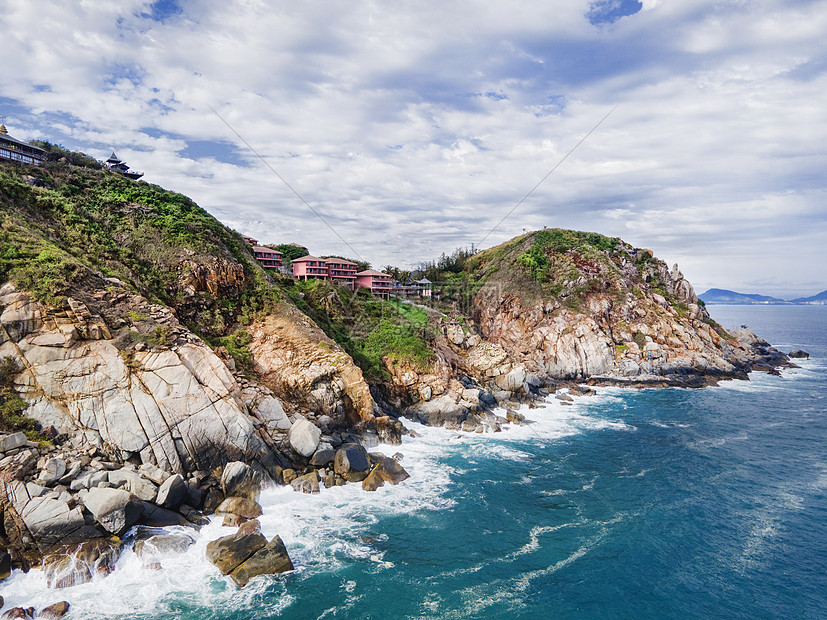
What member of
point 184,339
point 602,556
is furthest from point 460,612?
point 184,339

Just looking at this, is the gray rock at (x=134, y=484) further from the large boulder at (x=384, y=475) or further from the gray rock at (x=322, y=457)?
the large boulder at (x=384, y=475)

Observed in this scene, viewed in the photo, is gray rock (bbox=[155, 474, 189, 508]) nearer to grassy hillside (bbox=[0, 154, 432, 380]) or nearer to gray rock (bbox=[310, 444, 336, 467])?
gray rock (bbox=[310, 444, 336, 467])

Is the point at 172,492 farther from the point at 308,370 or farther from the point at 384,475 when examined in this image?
the point at 308,370

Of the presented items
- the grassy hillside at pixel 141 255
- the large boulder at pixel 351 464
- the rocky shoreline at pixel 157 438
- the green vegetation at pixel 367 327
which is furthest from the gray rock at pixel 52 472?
the green vegetation at pixel 367 327

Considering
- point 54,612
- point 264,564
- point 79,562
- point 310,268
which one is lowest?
point 264,564

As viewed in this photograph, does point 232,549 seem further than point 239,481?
No

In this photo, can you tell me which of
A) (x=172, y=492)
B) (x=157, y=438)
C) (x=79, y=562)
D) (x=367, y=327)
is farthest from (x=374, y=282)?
(x=79, y=562)

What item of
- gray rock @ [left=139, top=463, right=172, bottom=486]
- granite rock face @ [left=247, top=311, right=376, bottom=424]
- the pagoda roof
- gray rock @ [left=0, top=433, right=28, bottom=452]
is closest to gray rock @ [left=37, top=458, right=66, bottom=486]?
gray rock @ [left=0, top=433, right=28, bottom=452]
